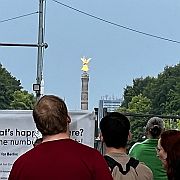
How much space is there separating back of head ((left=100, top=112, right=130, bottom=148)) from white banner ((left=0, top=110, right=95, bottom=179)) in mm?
2783

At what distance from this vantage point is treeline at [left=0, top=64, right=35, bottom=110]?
58.6m

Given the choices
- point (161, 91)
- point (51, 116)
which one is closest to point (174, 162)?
point (51, 116)

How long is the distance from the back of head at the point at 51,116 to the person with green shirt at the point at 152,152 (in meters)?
2.67

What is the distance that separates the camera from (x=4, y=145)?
709cm

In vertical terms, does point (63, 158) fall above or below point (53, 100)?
below

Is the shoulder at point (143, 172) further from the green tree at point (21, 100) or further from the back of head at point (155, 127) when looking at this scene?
the green tree at point (21, 100)

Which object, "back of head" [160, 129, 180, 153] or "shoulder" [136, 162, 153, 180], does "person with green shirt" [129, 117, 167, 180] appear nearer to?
"shoulder" [136, 162, 153, 180]

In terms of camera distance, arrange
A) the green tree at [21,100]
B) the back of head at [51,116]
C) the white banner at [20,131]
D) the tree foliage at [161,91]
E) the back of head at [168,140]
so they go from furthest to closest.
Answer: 1. the tree foliage at [161,91]
2. the green tree at [21,100]
3. the white banner at [20,131]
4. the back of head at [168,140]
5. the back of head at [51,116]

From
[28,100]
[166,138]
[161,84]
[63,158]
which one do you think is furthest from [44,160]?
[161,84]

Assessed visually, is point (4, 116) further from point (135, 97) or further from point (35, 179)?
point (135, 97)

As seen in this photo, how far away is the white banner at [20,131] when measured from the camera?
7.02m

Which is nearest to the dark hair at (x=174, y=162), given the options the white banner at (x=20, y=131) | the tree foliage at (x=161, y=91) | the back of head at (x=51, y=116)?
the back of head at (x=51, y=116)

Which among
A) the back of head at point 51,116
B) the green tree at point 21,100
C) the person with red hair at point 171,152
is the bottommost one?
the green tree at point 21,100

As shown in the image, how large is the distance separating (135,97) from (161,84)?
355 cm
